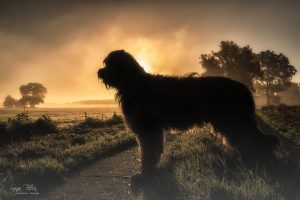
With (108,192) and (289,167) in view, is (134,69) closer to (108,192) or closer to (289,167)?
(108,192)

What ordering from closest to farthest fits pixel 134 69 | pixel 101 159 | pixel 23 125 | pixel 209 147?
1. pixel 134 69
2. pixel 209 147
3. pixel 101 159
4. pixel 23 125

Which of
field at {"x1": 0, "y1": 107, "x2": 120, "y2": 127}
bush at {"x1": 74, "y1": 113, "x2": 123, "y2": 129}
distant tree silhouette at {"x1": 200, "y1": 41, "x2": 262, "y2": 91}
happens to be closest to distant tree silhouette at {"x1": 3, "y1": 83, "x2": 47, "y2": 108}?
field at {"x1": 0, "y1": 107, "x2": 120, "y2": 127}

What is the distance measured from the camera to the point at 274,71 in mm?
66875

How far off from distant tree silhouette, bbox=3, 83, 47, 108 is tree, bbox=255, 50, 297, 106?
247ft

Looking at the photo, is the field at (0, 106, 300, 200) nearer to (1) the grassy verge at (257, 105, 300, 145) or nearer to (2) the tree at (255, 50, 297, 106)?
(1) the grassy verge at (257, 105, 300, 145)

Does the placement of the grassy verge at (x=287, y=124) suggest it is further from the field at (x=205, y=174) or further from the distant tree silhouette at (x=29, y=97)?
the distant tree silhouette at (x=29, y=97)

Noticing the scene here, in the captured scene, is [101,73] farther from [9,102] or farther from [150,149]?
[9,102]

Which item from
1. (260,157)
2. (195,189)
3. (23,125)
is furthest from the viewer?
(23,125)

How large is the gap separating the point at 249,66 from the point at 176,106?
49193mm

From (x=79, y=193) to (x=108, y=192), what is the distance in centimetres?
54

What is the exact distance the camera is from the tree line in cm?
5503

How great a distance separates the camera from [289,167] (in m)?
7.22

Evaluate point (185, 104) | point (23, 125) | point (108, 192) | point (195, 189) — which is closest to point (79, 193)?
point (108, 192)

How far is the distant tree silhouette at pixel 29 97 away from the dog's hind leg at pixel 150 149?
11827 centimetres
